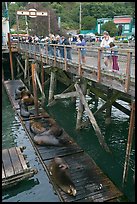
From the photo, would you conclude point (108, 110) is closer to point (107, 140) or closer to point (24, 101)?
point (107, 140)

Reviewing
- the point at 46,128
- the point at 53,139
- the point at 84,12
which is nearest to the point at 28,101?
the point at 46,128

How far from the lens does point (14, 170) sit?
8523mm

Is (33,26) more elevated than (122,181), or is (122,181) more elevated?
(33,26)

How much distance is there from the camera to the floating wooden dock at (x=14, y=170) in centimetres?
829

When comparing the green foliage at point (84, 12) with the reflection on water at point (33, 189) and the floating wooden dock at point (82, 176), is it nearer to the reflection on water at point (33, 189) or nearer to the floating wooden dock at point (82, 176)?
the floating wooden dock at point (82, 176)

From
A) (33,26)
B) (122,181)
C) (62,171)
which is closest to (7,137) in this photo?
(62,171)

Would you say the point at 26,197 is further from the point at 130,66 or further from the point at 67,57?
the point at 67,57

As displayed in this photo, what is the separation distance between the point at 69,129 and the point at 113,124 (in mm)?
2503

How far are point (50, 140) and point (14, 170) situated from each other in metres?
2.44

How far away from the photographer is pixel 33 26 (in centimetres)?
4622

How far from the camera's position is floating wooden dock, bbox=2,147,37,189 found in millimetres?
8289

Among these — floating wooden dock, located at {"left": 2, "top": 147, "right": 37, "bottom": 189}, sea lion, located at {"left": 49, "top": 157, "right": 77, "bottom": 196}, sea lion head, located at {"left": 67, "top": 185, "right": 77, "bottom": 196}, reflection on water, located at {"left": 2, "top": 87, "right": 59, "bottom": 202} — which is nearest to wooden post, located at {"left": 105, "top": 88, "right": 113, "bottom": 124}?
reflection on water, located at {"left": 2, "top": 87, "right": 59, "bottom": 202}

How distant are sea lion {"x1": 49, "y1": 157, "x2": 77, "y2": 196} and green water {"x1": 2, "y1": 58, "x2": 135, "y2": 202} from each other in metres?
0.39

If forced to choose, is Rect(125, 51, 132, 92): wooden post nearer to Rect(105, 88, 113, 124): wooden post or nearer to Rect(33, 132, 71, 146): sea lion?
Rect(33, 132, 71, 146): sea lion
